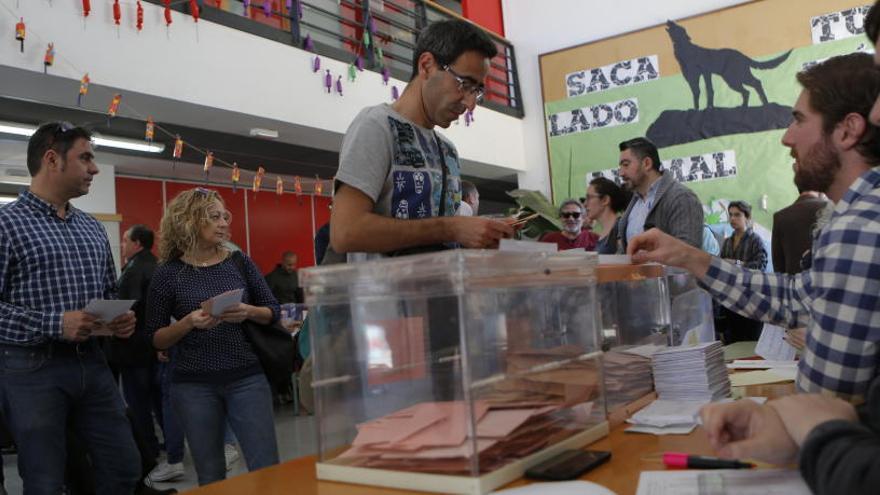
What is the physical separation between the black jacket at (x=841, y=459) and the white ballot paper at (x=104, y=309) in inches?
82.6

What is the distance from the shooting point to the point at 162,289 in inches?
104

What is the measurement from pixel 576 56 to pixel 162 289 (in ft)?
22.9

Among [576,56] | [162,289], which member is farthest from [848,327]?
[576,56]

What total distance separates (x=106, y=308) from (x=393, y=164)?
130 cm

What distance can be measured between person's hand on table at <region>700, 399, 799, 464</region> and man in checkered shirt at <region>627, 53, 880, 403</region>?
8.0 inches

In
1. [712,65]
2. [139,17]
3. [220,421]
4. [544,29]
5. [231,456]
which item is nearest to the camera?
[220,421]

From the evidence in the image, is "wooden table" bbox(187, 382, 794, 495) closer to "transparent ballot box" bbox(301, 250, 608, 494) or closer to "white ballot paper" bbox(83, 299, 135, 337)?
"transparent ballot box" bbox(301, 250, 608, 494)

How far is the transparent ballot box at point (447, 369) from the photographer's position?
0.98m

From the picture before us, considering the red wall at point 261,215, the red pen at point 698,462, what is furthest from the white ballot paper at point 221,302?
the red wall at point 261,215

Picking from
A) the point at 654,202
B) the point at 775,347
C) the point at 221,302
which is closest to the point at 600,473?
the point at 775,347

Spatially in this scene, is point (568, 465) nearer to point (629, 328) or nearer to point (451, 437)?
point (451, 437)

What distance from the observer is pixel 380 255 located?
1.50 meters

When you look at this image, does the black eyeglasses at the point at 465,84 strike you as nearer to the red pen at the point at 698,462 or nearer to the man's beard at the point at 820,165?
the man's beard at the point at 820,165

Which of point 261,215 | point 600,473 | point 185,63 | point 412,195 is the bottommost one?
point 600,473
